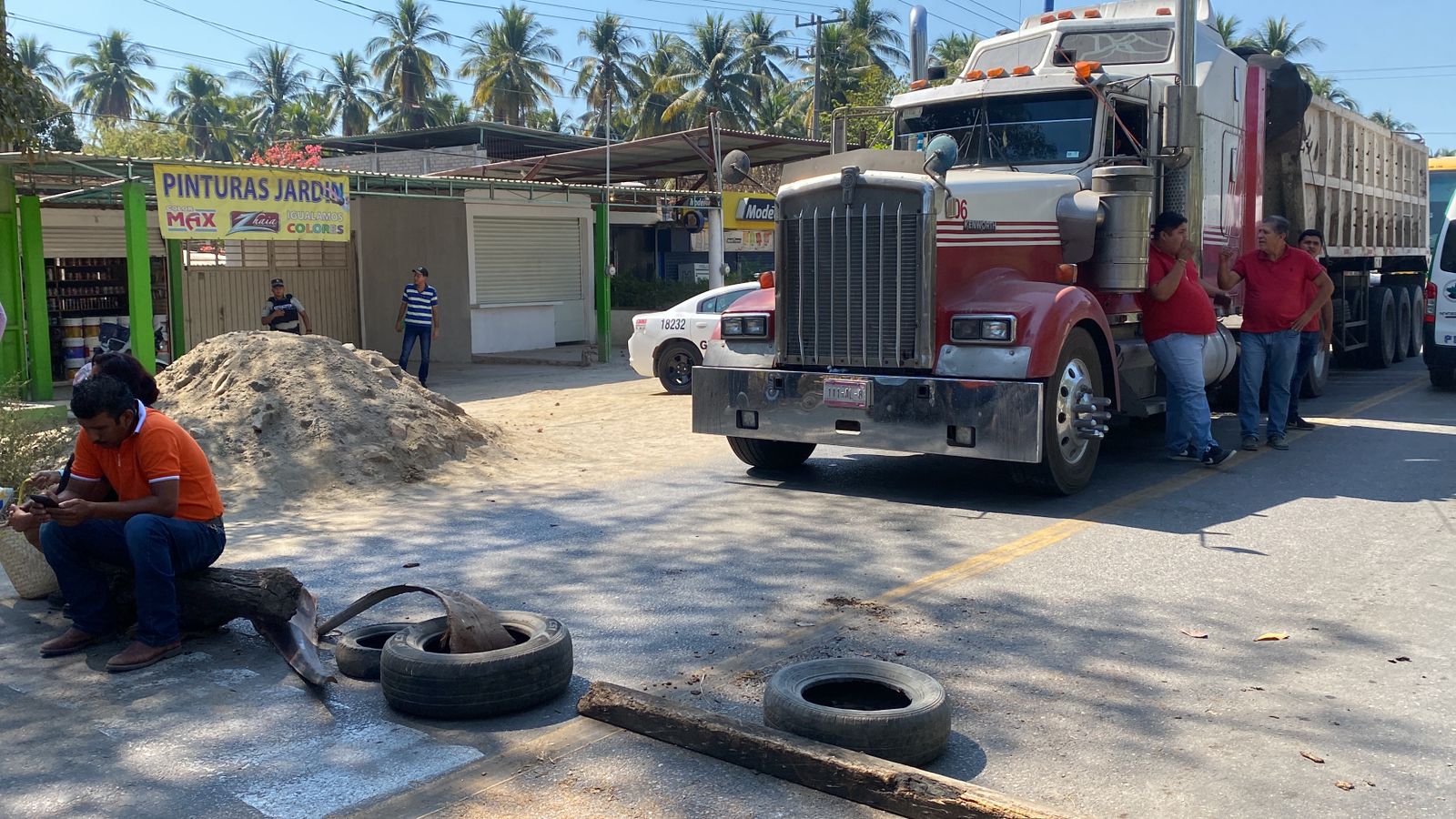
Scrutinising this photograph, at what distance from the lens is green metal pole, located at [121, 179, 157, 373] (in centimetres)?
1455

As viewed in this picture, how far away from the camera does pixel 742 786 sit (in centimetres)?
409

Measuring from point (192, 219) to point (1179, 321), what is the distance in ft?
37.6

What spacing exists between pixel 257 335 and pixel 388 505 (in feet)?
10.2

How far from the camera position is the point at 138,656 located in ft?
17.3

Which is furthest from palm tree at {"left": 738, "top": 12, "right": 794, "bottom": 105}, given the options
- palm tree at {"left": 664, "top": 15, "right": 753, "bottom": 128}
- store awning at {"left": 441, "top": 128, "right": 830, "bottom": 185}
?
store awning at {"left": 441, "top": 128, "right": 830, "bottom": 185}

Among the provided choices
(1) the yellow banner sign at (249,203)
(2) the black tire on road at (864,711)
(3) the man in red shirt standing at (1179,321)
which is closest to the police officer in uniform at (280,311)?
(1) the yellow banner sign at (249,203)

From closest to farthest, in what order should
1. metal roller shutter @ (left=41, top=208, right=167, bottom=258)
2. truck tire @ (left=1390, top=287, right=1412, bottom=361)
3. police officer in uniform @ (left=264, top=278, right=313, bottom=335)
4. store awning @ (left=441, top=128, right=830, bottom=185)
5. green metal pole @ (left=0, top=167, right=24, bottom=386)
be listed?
green metal pole @ (left=0, top=167, right=24, bottom=386)
police officer in uniform @ (left=264, top=278, right=313, bottom=335)
truck tire @ (left=1390, top=287, right=1412, bottom=361)
metal roller shutter @ (left=41, top=208, right=167, bottom=258)
store awning @ (left=441, top=128, right=830, bottom=185)

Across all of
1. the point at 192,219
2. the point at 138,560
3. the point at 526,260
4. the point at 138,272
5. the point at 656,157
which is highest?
the point at 656,157

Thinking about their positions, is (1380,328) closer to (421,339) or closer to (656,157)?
(656,157)

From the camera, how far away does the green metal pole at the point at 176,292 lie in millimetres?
19578

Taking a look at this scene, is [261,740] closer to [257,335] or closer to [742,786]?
[742,786]

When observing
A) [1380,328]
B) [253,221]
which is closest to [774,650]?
[253,221]

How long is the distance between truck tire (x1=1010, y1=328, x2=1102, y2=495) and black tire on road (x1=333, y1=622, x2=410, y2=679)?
447 centimetres

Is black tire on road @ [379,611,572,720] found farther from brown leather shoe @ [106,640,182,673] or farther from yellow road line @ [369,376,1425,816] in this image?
brown leather shoe @ [106,640,182,673]
